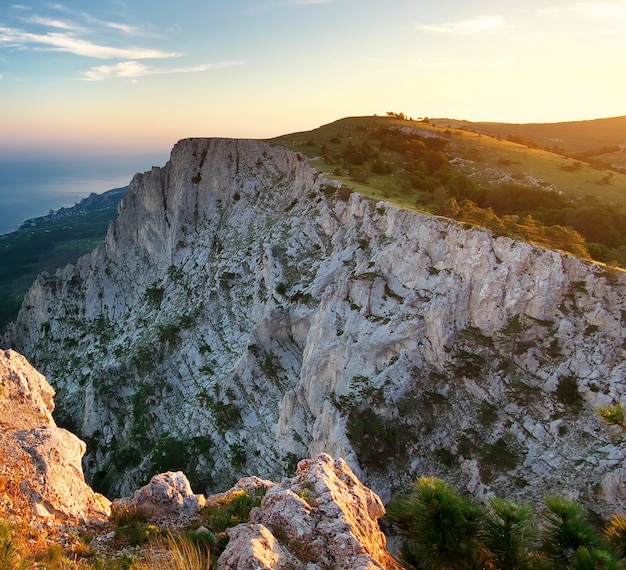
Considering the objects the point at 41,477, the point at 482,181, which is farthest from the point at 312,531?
the point at 482,181

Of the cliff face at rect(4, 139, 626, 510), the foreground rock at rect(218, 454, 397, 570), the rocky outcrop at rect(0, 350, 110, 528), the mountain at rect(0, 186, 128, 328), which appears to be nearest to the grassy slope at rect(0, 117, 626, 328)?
the cliff face at rect(4, 139, 626, 510)

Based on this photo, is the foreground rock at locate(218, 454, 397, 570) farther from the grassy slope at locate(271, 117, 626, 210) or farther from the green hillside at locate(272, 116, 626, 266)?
the grassy slope at locate(271, 117, 626, 210)

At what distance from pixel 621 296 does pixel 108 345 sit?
126 ft

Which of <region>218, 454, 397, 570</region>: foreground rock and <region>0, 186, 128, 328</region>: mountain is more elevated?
<region>218, 454, 397, 570</region>: foreground rock

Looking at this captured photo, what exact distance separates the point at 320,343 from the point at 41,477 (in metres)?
16.6

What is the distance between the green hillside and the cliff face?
7.69ft

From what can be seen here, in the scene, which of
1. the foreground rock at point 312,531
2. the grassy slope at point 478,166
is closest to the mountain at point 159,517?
the foreground rock at point 312,531

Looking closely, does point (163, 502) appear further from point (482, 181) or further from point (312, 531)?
point (482, 181)

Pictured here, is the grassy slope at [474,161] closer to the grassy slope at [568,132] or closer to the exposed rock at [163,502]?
the grassy slope at [568,132]

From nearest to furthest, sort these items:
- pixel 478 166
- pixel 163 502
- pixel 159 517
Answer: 1. pixel 159 517
2. pixel 163 502
3. pixel 478 166

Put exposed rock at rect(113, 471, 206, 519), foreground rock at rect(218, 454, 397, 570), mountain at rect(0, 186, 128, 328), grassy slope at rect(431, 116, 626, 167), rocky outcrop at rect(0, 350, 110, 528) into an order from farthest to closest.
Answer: mountain at rect(0, 186, 128, 328)
grassy slope at rect(431, 116, 626, 167)
exposed rock at rect(113, 471, 206, 519)
rocky outcrop at rect(0, 350, 110, 528)
foreground rock at rect(218, 454, 397, 570)

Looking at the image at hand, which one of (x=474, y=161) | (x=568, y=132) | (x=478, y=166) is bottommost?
(x=478, y=166)

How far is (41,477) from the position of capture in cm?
914

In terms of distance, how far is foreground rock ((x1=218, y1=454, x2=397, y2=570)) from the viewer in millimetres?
7277
